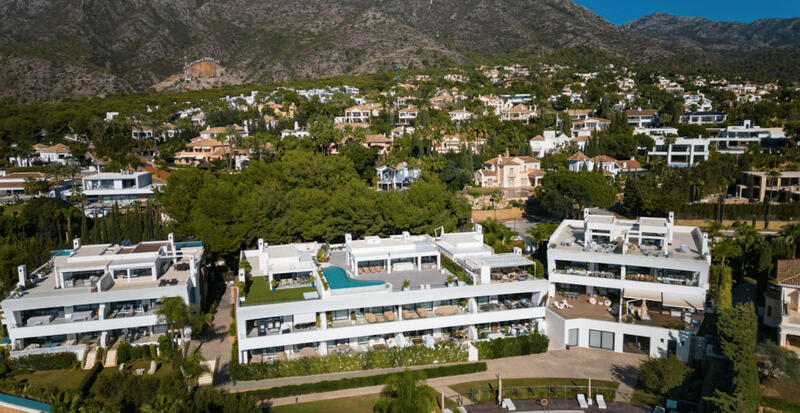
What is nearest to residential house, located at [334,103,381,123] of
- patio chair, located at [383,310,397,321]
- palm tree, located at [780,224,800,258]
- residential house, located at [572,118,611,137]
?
residential house, located at [572,118,611,137]

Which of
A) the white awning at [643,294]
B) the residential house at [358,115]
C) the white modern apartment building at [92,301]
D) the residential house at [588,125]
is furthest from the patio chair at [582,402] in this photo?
the residential house at [358,115]

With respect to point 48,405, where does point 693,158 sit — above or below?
above

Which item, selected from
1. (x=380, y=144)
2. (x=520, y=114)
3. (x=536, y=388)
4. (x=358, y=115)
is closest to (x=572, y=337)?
(x=536, y=388)

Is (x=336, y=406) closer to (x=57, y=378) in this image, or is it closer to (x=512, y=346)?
(x=512, y=346)

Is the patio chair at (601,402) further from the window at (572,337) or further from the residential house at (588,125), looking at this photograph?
the residential house at (588,125)

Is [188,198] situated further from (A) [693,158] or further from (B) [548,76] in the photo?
A: (B) [548,76]

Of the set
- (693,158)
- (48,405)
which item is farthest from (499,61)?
(48,405)
